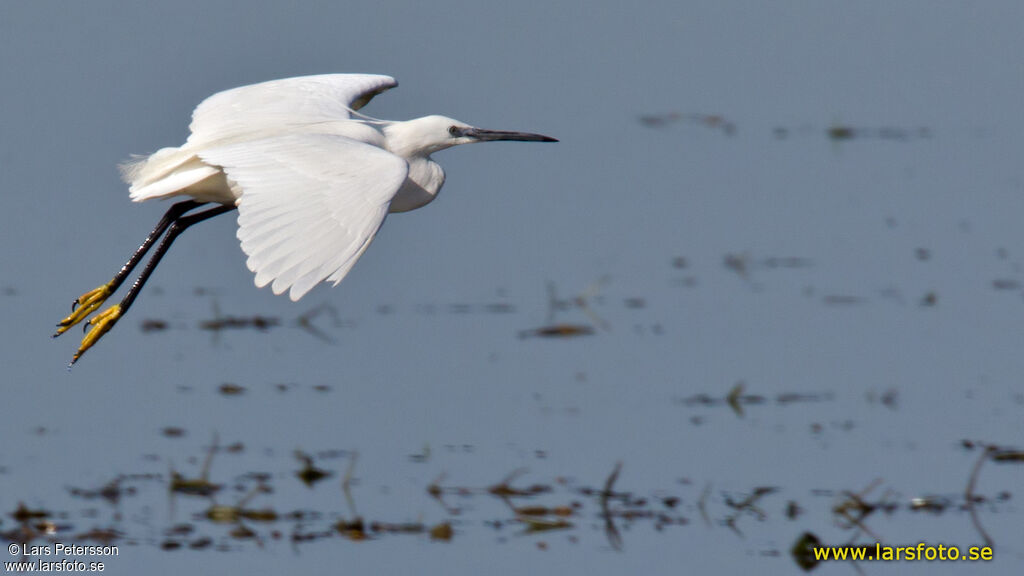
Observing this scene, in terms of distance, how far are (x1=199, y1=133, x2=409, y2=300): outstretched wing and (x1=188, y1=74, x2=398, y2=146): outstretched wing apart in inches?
25.7

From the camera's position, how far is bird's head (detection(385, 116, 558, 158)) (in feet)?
31.3

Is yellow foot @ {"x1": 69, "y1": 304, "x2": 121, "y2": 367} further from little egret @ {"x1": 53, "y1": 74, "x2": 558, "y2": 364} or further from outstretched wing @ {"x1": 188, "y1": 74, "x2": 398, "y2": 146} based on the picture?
outstretched wing @ {"x1": 188, "y1": 74, "x2": 398, "y2": 146}

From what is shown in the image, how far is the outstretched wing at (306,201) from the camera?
738cm

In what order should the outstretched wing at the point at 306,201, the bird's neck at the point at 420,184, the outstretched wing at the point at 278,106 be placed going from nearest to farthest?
the outstretched wing at the point at 306,201 < the outstretched wing at the point at 278,106 < the bird's neck at the point at 420,184

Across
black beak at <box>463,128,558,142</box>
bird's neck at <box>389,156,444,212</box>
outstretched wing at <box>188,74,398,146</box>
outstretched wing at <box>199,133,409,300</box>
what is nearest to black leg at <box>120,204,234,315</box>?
outstretched wing at <box>188,74,398,146</box>

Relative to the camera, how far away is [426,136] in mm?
9617

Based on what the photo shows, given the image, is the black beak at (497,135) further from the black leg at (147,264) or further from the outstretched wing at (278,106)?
the black leg at (147,264)

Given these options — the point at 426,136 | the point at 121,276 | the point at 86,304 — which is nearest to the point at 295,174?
the point at 426,136

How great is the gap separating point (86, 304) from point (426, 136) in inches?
71.8

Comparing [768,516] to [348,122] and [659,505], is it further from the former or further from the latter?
[348,122]

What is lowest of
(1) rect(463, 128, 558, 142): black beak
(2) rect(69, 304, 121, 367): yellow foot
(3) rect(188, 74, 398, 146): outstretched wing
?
(2) rect(69, 304, 121, 367): yellow foot

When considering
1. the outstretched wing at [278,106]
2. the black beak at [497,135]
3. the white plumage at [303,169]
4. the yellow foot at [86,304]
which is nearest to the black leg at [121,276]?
the yellow foot at [86,304]

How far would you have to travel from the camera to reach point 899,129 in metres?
22.3

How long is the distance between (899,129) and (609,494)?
38.1 feet
